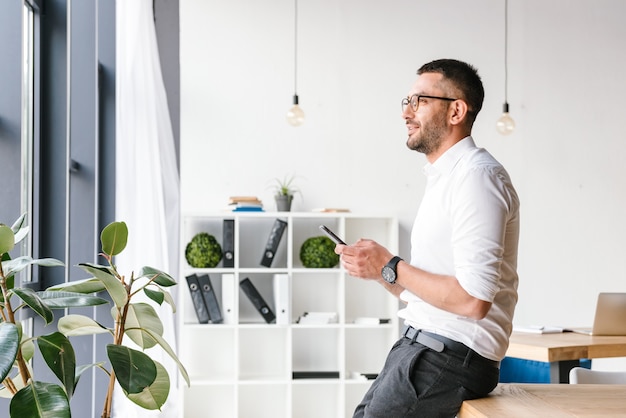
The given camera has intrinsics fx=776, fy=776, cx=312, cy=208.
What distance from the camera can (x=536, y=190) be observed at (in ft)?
19.5

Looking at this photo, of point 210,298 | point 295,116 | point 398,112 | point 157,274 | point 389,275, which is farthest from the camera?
point 398,112

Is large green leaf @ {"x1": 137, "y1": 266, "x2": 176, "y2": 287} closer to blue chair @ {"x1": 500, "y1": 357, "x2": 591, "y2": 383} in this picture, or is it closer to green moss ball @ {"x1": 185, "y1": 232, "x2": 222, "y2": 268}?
blue chair @ {"x1": 500, "y1": 357, "x2": 591, "y2": 383}

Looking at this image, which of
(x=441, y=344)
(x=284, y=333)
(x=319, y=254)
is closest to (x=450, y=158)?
(x=441, y=344)

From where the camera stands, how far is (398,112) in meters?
5.81

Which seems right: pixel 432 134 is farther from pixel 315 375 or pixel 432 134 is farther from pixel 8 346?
pixel 315 375

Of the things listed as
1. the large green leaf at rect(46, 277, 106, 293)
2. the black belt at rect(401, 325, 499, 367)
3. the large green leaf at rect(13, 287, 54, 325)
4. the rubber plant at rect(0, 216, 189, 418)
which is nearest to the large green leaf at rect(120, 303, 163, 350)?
the rubber plant at rect(0, 216, 189, 418)

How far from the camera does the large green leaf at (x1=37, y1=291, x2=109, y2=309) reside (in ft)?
5.48

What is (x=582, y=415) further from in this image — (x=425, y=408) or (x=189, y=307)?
(x=189, y=307)

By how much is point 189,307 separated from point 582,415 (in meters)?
3.99

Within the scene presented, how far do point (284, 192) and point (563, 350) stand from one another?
258cm

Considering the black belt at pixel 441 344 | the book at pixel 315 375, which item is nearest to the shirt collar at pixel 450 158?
the black belt at pixel 441 344

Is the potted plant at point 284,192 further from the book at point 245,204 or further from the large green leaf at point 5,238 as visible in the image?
the large green leaf at point 5,238

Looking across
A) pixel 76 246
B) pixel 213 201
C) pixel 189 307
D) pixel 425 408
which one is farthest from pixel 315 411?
pixel 425 408

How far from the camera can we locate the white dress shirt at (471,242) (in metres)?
1.91
